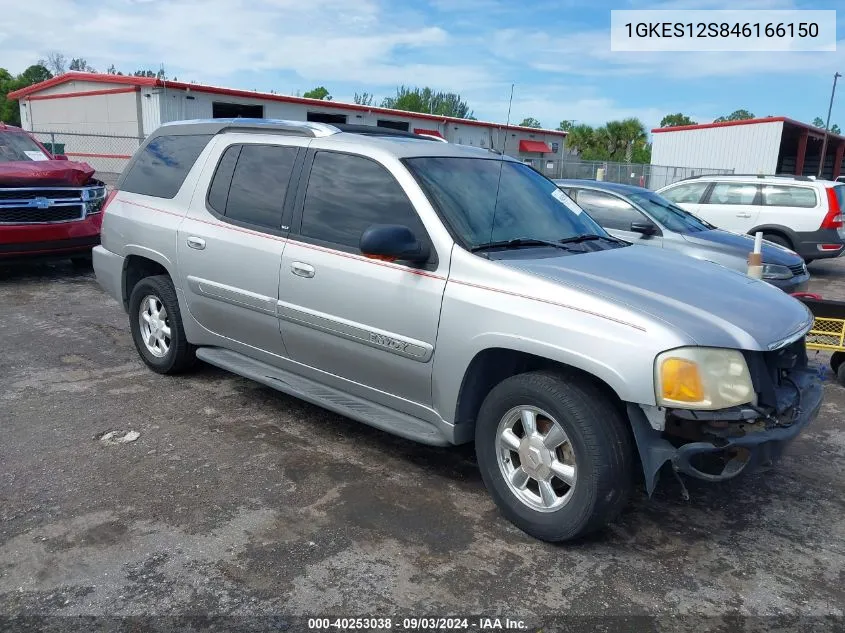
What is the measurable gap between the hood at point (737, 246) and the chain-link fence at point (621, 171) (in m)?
17.7

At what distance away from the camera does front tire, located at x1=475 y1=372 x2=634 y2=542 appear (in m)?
3.08

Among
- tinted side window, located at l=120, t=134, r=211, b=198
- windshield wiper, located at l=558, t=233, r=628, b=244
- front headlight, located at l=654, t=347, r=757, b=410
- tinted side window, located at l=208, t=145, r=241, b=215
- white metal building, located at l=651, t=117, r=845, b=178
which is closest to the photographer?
front headlight, located at l=654, t=347, r=757, b=410

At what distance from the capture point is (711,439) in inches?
119

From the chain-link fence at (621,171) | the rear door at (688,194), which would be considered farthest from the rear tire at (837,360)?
the chain-link fence at (621,171)

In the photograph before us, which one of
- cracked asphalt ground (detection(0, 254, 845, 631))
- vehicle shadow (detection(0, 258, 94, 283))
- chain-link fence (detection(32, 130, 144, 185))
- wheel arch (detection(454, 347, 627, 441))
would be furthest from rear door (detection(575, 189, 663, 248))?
chain-link fence (detection(32, 130, 144, 185))

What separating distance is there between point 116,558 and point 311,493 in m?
0.99

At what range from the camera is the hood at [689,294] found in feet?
10.1

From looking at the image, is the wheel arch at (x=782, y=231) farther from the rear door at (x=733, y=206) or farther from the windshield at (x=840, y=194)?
the windshield at (x=840, y=194)

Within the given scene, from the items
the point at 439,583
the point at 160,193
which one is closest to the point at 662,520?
the point at 439,583

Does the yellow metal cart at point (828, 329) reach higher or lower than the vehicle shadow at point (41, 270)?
higher

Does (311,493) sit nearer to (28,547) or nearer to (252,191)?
(28,547)

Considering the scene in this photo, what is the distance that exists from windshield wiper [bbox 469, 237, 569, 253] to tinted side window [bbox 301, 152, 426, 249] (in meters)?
0.35

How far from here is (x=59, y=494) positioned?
3.71 meters

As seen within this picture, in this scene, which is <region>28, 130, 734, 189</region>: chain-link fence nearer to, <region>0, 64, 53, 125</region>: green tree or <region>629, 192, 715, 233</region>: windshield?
<region>629, 192, 715, 233</region>: windshield
